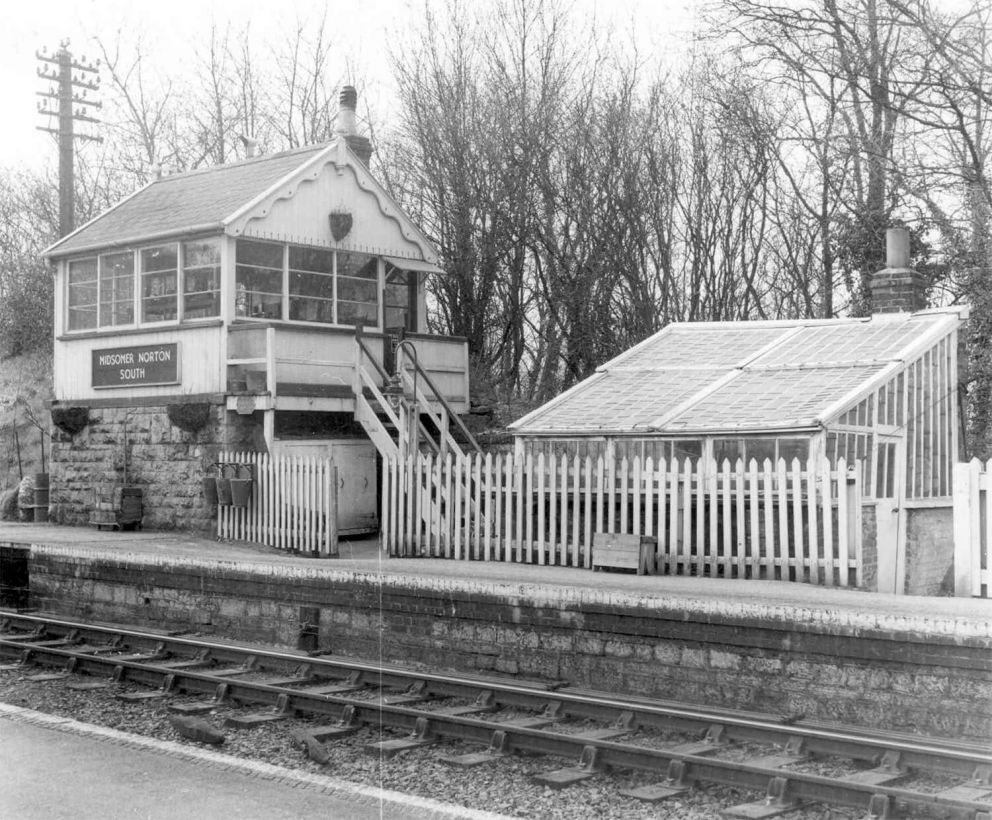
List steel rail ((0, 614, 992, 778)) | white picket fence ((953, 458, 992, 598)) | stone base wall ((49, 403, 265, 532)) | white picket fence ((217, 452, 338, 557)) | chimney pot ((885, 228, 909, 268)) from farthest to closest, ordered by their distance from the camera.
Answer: stone base wall ((49, 403, 265, 532)) → chimney pot ((885, 228, 909, 268)) → white picket fence ((217, 452, 338, 557)) → white picket fence ((953, 458, 992, 598)) → steel rail ((0, 614, 992, 778))

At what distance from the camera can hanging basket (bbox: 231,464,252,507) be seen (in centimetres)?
1783

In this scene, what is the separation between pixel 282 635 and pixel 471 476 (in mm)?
3487

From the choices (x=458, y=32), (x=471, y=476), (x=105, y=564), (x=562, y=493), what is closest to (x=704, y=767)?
(x=562, y=493)

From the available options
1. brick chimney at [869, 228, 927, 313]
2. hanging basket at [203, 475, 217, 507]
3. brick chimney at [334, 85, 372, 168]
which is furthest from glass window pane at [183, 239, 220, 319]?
brick chimney at [869, 228, 927, 313]

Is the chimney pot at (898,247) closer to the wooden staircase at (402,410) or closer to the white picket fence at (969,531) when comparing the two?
the white picket fence at (969,531)

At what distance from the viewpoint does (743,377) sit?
15609 mm

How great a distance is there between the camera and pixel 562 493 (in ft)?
48.3

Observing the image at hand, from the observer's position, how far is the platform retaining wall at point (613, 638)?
338 inches

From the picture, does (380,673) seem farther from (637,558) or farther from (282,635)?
(637,558)

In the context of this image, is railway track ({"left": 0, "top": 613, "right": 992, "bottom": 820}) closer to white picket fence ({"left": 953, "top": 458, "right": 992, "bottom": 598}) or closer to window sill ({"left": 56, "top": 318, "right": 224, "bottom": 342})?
white picket fence ({"left": 953, "top": 458, "right": 992, "bottom": 598})

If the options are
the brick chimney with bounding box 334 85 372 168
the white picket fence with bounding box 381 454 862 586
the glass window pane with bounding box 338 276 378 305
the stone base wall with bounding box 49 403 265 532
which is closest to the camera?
the white picket fence with bounding box 381 454 862 586

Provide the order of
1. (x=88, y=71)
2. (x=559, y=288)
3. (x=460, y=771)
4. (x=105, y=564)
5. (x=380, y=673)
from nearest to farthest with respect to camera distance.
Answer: (x=460, y=771) < (x=380, y=673) < (x=105, y=564) < (x=559, y=288) < (x=88, y=71)

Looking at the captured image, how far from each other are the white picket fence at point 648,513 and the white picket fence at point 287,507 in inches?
32.7

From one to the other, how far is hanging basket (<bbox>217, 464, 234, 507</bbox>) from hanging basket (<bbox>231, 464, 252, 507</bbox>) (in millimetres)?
127
